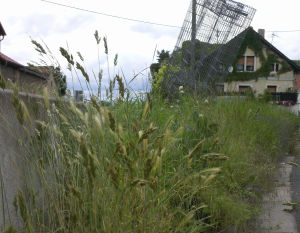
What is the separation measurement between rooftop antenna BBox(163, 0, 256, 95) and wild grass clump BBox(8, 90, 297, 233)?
6.98ft

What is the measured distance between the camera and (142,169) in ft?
4.66

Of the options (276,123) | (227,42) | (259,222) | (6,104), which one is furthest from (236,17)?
(6,104)

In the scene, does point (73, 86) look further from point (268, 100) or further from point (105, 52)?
point (268, 100)

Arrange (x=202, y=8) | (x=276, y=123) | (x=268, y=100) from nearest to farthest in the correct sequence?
(x=276, y=123) < (x=202, y=8) < (x=268, y=100)

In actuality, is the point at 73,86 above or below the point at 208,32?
below

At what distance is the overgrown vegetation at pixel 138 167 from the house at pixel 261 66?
27701 millimetres

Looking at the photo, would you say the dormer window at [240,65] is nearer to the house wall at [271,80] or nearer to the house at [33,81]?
the house wall at [271,80]

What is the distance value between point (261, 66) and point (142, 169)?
32.7m

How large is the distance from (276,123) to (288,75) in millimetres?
29982

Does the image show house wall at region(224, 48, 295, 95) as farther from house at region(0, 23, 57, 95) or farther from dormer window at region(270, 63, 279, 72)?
house at region(0, 23, 57, 95)

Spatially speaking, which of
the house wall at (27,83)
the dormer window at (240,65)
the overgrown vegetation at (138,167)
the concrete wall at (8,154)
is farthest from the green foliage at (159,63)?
the dormer window at (240,65)

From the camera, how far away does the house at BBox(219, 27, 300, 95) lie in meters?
31.6

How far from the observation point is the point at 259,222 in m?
2.36

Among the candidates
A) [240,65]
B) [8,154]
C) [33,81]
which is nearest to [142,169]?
[8,154]
